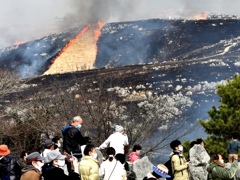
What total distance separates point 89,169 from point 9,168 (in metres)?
1.17

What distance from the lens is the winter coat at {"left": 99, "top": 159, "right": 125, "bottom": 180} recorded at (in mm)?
7215

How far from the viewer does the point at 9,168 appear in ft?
23.3

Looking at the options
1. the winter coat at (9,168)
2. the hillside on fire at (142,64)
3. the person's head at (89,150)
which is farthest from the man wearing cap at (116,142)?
the hillside on fire at (142,64)

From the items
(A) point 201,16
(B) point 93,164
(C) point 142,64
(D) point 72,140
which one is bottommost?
(B) point 93,164

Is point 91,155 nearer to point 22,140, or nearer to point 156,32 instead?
point 22,140

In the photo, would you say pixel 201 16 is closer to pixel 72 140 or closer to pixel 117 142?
pixel 117 142

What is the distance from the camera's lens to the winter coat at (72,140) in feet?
27.2

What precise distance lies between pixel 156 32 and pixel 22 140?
162ft

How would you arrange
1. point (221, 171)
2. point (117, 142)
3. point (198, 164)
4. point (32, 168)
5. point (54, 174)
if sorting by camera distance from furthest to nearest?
point (198, 164)
point (117, 142)
point (221, 171)
point (32, 168)
point (54, 174)

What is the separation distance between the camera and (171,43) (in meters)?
64.4

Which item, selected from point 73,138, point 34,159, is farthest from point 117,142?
point 34,159

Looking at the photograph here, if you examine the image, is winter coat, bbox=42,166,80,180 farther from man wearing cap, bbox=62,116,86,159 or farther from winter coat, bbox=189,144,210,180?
winter coat, bbox=189,144,210,180

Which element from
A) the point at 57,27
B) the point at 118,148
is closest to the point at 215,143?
the point at 118,148

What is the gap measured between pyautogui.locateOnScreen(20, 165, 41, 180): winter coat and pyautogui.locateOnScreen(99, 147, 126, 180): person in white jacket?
1.21m
